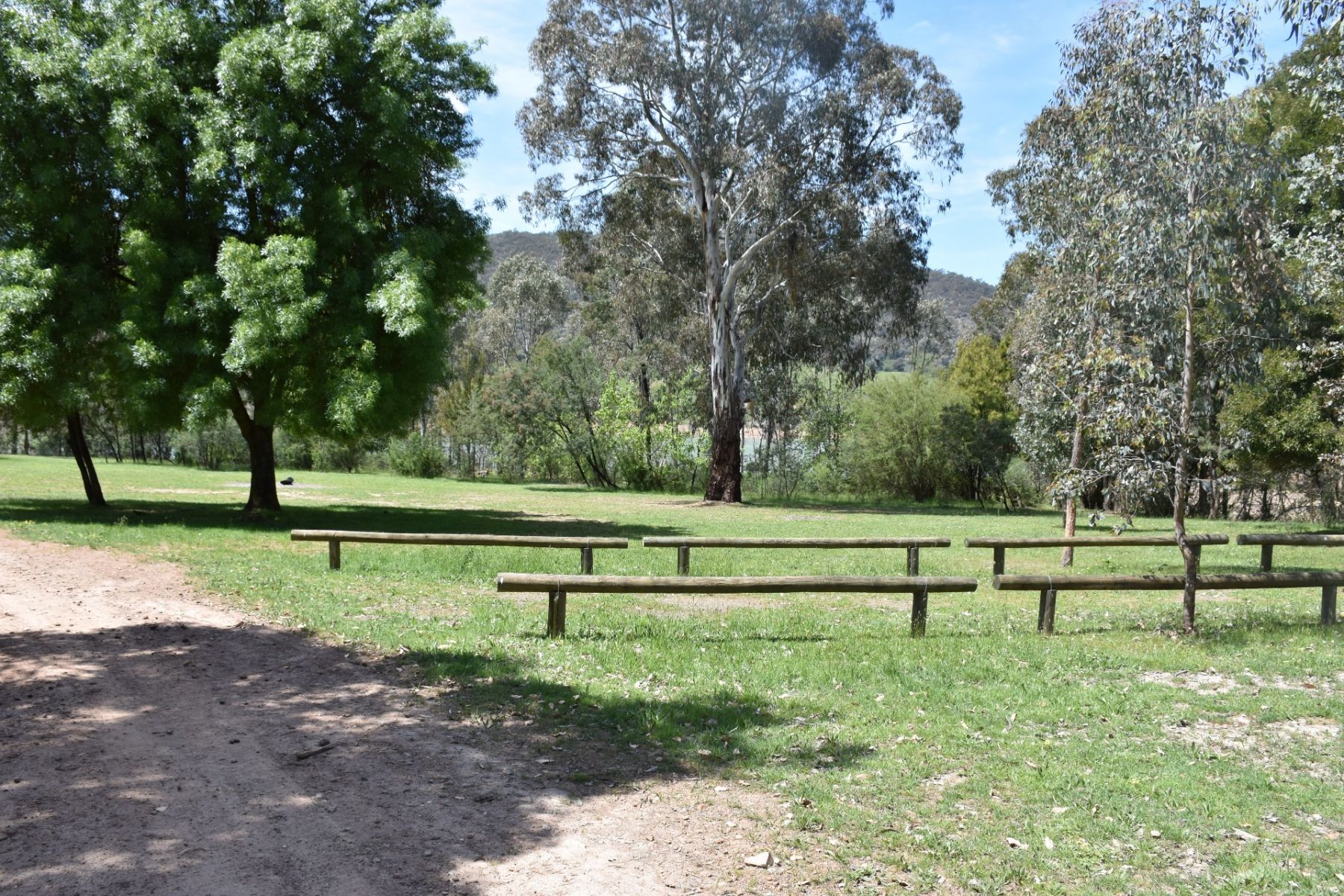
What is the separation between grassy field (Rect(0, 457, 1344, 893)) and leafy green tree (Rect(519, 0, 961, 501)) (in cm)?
1631

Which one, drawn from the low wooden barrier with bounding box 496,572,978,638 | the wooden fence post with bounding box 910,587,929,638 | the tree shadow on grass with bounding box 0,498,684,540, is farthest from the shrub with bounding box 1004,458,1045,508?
the low wooden barrier with bounding box 496,572,978,638

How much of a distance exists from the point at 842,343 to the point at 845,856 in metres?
28.8

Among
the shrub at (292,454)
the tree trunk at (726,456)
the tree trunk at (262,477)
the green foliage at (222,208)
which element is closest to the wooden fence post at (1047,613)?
the green foliage at (222,208)

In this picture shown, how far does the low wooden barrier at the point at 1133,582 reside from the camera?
879 centimetres

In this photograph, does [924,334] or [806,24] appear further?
[924,334]

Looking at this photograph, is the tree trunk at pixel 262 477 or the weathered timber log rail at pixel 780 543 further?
the tree trunk at pixel 262 477

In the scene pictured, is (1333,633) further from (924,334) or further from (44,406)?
(924,334)

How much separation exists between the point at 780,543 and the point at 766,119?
63.9 feet

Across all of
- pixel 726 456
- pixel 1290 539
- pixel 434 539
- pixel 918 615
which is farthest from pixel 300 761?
pixel 726 456

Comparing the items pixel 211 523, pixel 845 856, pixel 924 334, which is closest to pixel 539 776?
pixel 845 856

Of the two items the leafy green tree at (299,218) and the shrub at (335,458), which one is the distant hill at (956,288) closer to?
the shrub at (335,458)

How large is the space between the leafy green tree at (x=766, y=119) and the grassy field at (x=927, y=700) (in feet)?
53.5

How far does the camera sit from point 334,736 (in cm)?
559

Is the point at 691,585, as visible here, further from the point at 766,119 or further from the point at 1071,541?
the point at 766,119
